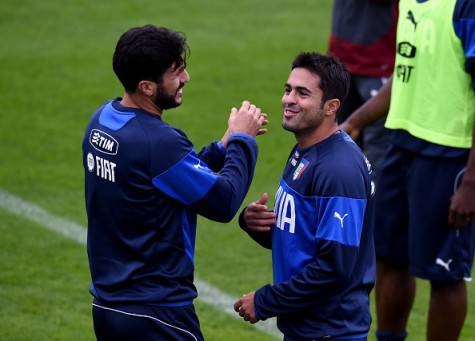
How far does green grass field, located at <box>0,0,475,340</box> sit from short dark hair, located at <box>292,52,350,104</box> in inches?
86.6

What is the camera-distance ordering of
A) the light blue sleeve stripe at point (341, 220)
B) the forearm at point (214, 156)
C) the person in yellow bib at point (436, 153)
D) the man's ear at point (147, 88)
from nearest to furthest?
1. the light blue sleeve stripe at point (341, 220)
2. the man's ear at point (147, 88)
3. the forearm at point (214, 156)
4. the person in yellow bib at point (436, 153)

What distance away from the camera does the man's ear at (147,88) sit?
13.5 feet

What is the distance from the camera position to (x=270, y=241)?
454 cm

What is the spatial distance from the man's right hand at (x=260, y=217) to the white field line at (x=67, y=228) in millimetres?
1956

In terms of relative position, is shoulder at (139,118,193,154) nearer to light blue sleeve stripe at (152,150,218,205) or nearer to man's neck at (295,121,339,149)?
light blue sleeve stripe at (152,150,218,205)

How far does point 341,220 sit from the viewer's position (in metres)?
3.99

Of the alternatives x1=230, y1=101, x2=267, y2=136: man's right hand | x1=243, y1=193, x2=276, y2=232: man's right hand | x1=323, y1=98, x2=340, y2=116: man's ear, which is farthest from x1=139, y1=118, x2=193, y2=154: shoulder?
x1=323, y1=98, x2=340, y2=116: man's ear

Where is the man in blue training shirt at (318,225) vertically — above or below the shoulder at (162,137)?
below

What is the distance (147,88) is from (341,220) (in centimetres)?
92

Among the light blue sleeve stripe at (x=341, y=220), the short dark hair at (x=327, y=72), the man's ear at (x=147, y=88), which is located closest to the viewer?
the light blue sleeve stripe at (x=341, y=220)

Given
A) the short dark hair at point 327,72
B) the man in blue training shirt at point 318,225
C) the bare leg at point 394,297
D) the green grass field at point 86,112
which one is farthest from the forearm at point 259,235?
the green grass field at point 86,112

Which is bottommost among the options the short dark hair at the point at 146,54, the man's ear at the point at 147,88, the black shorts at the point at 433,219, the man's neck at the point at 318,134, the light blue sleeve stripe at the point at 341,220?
the black shorts at the point at 433,219

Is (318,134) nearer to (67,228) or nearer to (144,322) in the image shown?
(144,322)

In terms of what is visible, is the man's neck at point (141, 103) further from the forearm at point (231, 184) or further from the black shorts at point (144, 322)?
the black shorts at point (144, 322)
